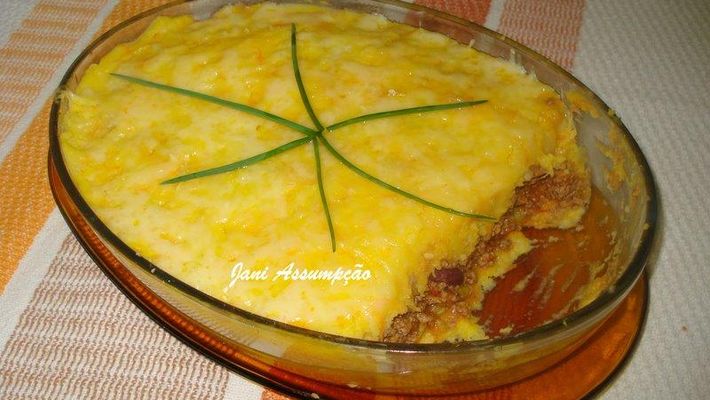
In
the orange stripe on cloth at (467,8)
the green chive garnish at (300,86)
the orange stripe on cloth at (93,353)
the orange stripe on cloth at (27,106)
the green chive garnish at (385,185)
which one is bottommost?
the orange stripe on cloth at (93,353)

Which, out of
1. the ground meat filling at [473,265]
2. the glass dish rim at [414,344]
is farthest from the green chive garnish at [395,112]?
the glass dish rim at [414,344]

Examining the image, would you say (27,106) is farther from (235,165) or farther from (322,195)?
(322,195)

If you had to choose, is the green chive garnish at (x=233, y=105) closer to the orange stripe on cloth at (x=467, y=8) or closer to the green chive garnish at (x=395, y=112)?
the green chive garnish at (x=395, y=112)

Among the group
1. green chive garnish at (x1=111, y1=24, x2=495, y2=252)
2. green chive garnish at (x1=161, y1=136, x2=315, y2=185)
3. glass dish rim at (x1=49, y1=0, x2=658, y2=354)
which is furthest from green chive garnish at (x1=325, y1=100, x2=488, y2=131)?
glass dish rim at (x1=49, y1=0, x2=658, y2=354)

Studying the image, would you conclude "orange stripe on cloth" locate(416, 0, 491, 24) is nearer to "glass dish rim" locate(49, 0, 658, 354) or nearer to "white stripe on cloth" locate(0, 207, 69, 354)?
"glass dish rim" locate(49, 0, 658, 354)

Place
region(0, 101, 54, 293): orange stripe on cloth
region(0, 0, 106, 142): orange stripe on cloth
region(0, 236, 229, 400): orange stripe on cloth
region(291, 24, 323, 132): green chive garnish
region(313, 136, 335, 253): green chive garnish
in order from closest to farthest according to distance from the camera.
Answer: region(313, 136, 335, 253): green chive garnish < region(0, 236, 229, 400): orange stripe on cloth < region(291, 24, 323, 132): green chive garnish < region(0, 101, 54, 293): orange stripe on cloth < region(0, 0, 106, 142): orange stripe on cloth
